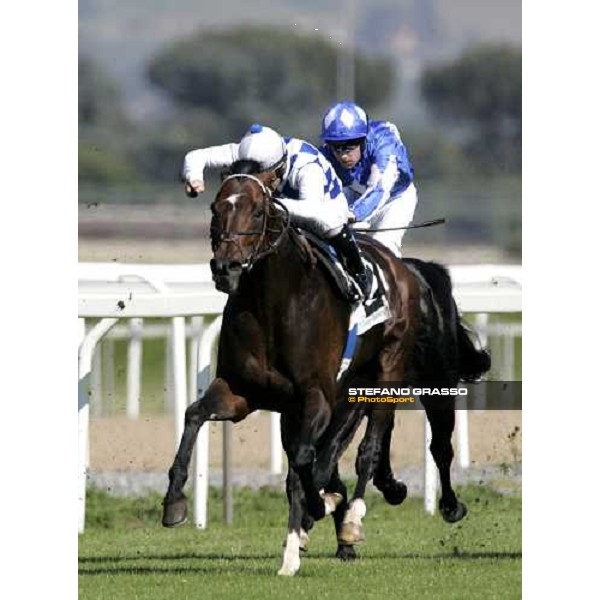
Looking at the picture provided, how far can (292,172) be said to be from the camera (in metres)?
7.07

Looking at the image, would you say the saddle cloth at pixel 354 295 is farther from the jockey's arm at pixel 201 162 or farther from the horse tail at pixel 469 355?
the horse tail at pixel 469 355

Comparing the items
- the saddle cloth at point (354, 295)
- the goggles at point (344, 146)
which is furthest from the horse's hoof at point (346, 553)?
the goggles at point (344, 146)

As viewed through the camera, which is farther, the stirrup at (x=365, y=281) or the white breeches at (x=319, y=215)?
the stirrup at (x=365, y=281)

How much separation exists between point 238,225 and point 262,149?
41 centimetres

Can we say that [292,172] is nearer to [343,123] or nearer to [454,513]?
[343,123]

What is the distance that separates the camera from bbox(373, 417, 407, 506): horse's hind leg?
314 inches

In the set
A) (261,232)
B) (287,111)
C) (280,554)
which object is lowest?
(280,554)

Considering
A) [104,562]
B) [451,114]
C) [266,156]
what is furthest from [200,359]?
[451,114]

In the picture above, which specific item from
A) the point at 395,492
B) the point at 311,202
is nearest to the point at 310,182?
the point at 311,202

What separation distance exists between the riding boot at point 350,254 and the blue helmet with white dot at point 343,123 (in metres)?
0.62

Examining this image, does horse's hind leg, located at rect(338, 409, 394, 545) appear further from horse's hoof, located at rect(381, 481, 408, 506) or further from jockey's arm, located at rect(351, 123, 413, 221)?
jockey's arm, located at rect(351, 123, 413, 221)

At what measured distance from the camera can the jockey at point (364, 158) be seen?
802 centimetres

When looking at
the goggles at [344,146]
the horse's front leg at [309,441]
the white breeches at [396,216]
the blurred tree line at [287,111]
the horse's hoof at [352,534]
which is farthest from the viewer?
the blurred tree line at [287,111]

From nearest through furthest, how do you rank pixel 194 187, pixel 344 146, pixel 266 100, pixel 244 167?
pixel 244 167, pixel 194 187, pixel 344 146, pixel 266 100
